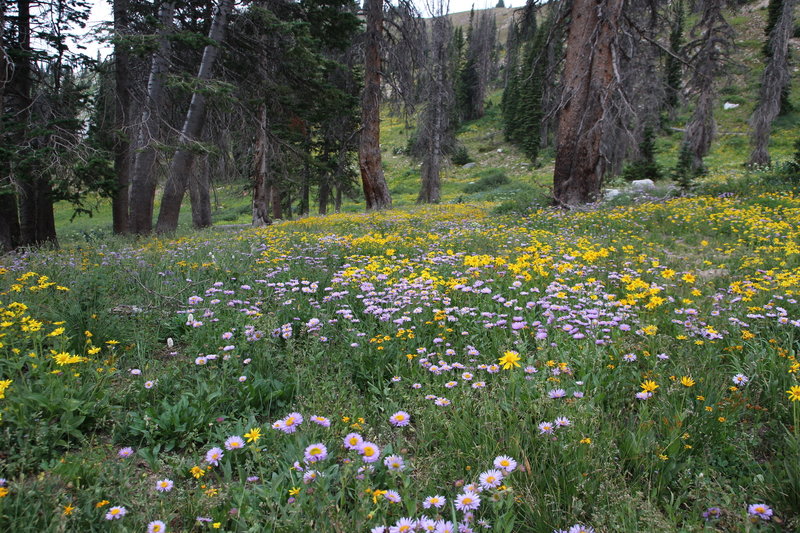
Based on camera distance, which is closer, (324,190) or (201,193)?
(201,193)

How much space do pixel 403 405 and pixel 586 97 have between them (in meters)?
10.2

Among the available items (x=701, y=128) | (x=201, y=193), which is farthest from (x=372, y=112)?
(x=701, y=128)

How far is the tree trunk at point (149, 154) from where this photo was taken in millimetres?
9461

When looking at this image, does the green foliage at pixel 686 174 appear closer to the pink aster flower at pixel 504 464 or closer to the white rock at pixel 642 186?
the white rock at pixel 642 186

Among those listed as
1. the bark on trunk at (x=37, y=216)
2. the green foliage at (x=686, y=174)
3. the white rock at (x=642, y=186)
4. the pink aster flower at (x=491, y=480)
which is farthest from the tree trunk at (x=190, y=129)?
the green foliage at (x=686, y=174)

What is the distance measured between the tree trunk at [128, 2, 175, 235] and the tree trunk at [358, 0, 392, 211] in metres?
5.50

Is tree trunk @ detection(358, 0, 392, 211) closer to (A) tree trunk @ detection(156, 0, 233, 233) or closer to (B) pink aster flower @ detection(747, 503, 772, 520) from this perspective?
(A) tree trunk @ detection(156, 0, 233, 233)

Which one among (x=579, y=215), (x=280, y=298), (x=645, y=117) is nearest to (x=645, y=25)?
(x=645, y=117)

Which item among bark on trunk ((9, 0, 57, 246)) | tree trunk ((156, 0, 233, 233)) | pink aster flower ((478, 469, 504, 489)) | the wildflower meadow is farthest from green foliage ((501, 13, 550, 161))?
pink aster flower ((478, 469, 504, 489))

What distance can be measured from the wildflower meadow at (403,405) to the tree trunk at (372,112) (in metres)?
9.92

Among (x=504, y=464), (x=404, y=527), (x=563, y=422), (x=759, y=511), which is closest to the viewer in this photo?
(x=404, y=527)

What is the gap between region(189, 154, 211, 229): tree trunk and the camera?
13336 mm

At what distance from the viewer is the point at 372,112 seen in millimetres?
13391

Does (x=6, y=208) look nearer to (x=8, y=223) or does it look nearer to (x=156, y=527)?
(x=8, y=223)
